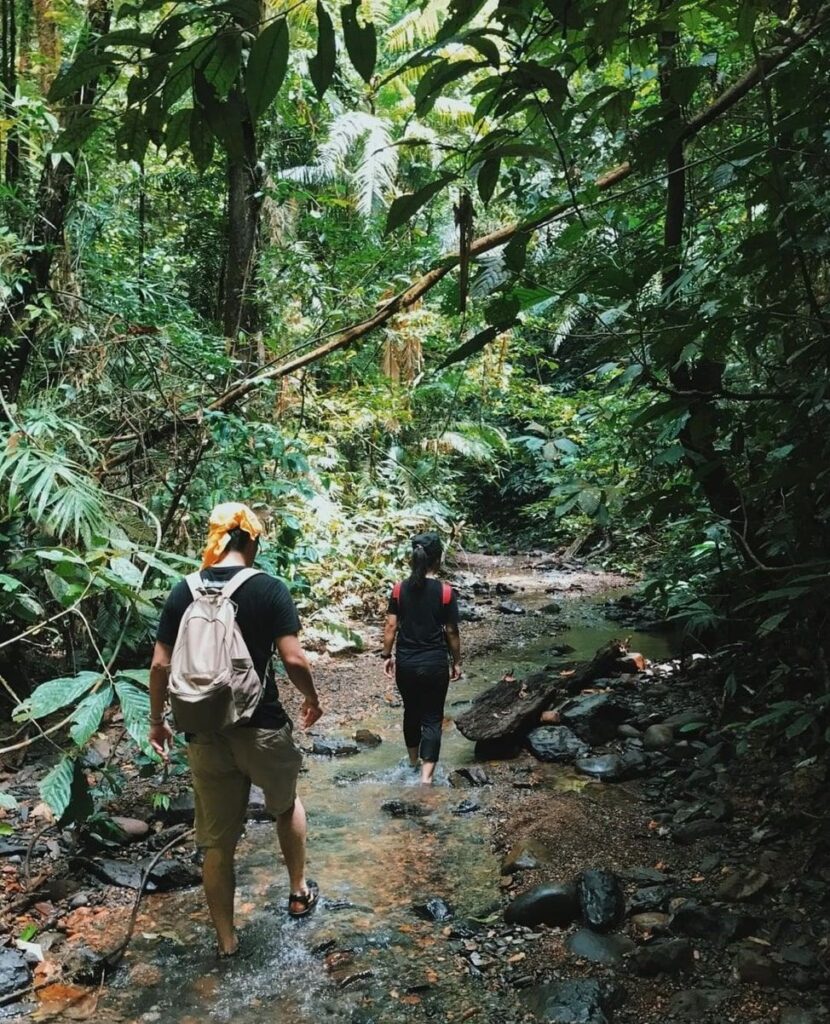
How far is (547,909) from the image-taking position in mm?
3320

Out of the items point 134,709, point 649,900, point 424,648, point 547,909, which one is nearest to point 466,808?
point 424,648

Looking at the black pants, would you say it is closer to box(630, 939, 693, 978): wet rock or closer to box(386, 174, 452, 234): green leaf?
box(630, 939, 693, 978): wet rock

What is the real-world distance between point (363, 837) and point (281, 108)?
26.6ft

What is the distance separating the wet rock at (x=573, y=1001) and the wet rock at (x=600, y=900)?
0.39 metres

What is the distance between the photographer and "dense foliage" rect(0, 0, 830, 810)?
1424 millimetres

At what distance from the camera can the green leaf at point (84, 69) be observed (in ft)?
3.92

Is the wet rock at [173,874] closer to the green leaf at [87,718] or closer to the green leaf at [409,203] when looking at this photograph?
the green leaf at [87,718]

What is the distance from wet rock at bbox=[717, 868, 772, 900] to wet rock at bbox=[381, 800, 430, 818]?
1940 mm

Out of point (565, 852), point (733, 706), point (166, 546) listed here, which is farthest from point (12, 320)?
point (733, 706)

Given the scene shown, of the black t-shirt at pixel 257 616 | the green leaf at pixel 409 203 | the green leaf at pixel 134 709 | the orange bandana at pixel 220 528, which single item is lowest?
the green leaf at pixel 134 709

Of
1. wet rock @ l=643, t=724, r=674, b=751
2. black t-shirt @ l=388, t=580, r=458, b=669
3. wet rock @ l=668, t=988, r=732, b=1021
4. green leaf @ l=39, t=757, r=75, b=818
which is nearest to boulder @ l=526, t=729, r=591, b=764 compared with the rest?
wet rock @ l=643, t=724, r=674, b=751

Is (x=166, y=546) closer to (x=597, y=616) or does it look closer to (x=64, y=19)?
(x=64, y=19)

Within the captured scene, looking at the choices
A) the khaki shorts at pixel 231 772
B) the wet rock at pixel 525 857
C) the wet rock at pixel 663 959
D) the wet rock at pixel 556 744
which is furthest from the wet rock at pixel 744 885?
the wet rock at pixel 556 744

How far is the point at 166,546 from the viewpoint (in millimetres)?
5699
